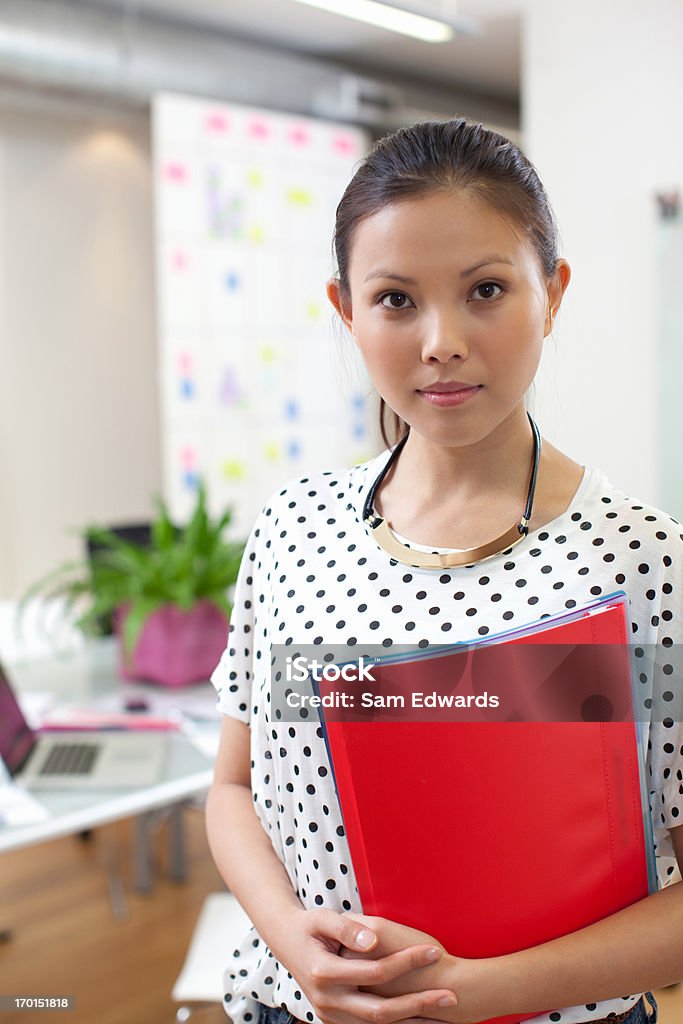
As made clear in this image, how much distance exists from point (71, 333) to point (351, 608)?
14.9 ft

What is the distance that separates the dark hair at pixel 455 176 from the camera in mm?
891

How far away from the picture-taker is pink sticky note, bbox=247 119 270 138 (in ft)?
17.1

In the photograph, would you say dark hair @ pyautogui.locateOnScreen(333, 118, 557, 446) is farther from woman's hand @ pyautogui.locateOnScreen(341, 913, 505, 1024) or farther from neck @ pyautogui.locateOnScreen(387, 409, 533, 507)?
woman's hand @ pyautogui.locateOnScreen(341, 913, 505, 1024)

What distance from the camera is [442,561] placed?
0.94 metres

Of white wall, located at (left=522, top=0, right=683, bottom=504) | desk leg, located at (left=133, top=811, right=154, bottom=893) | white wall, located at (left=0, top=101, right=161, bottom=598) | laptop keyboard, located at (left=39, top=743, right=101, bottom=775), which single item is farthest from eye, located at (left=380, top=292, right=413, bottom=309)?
white wall, located at (left=0, top=101, right=161, bottom=598)

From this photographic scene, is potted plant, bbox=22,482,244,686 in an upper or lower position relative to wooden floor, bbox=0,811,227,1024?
upper

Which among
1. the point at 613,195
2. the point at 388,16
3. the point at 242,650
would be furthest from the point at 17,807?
the point at 613,195

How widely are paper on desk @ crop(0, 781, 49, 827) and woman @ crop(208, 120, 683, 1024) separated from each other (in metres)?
1.01

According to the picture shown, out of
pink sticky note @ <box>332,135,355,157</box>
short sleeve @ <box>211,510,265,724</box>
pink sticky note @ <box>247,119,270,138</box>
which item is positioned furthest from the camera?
pink sticky note @ <box>332,135,355,157</box>

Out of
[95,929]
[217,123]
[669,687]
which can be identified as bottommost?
[95,929]

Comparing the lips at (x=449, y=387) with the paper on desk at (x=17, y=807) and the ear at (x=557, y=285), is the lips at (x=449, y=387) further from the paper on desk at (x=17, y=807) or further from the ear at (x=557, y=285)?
the paper on desk at (x=17, y=807)

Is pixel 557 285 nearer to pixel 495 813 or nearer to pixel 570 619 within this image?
pixel 570 619

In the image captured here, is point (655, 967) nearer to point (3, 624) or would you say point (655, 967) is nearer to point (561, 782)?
point (561, 782)

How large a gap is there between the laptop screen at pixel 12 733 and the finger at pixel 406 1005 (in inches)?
58.8
